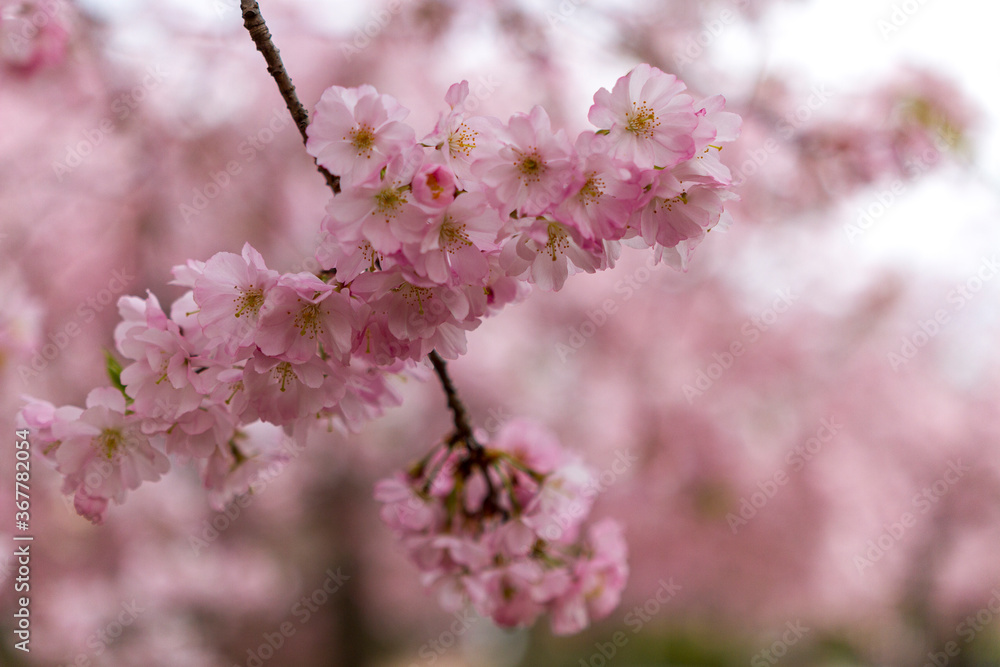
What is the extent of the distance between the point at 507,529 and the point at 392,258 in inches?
21.4

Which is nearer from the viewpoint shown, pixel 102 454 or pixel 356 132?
pixel 356 132

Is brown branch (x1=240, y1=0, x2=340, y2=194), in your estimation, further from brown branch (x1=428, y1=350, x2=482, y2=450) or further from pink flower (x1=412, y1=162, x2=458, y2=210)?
brown branch (x1=428, y1=350, x2=482, y2=450)

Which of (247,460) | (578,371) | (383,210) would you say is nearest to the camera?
(383,210)

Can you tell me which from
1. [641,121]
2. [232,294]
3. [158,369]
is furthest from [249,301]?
[641,121]

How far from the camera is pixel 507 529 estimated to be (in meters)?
1.00

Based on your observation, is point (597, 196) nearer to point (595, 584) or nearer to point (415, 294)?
point (415, 294)

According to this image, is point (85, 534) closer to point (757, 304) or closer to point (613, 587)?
point (613, 587)

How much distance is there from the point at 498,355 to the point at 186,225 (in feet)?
7.73

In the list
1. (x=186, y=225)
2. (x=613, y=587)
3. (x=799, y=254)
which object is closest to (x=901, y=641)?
(x=799, y=254)

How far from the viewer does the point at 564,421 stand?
4703 millimetres

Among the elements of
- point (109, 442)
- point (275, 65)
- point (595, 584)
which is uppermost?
point (275, 65)

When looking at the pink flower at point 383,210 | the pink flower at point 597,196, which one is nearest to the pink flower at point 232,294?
the pink flower at point 383,210

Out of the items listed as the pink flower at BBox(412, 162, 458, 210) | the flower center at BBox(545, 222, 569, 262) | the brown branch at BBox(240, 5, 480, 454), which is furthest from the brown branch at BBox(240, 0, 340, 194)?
the flower center at BBox(545, 222, 569, 262)

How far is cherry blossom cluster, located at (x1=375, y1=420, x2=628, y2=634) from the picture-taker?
1.01m
